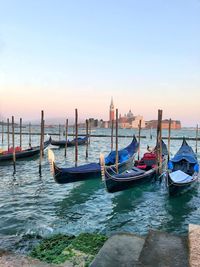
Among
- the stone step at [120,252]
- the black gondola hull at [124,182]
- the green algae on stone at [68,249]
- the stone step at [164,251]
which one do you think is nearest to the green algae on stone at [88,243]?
the green algae on stone at [68,249]

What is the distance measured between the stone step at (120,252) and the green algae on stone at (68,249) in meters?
0.44

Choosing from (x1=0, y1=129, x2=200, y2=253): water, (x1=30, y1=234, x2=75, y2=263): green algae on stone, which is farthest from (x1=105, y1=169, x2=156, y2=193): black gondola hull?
(x1=30, y1=234, x2=75, y2=263): green algae on stone

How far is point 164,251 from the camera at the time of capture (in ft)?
14.0

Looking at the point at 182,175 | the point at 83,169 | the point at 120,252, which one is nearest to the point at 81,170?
the point at 83,169

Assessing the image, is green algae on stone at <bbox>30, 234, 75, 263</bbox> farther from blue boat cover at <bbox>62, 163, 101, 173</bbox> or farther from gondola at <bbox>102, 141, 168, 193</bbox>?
blue boat cover at <bbox>62, 163, 101, 173</bbox>

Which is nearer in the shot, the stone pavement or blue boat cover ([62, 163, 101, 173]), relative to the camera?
the stone pavement

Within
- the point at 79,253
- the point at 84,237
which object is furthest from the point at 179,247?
the point at 84,237

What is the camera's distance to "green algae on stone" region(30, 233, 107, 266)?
485 centimetres

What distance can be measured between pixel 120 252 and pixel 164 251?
0.69 m

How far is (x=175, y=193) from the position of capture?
10.3 meters

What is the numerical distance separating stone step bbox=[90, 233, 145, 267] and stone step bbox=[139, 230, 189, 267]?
0.17m

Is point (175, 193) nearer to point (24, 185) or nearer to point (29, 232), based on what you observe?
point (29, 232)

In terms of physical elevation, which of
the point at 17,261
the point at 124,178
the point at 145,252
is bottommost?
the point at 124,178

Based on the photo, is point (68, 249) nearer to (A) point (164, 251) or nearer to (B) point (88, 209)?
(A) point (164, 251)
